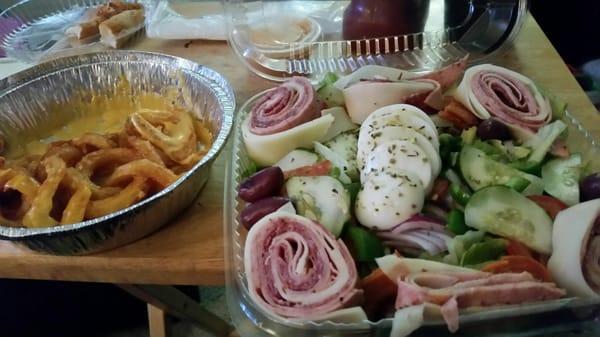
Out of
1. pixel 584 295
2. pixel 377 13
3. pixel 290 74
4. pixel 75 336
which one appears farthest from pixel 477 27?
pixel 75 336

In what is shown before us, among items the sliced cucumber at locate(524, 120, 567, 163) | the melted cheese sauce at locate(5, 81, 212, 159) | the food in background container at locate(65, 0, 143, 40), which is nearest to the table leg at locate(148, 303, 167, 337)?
the melted cheese sauce at locate(5, 81, 212, 159)

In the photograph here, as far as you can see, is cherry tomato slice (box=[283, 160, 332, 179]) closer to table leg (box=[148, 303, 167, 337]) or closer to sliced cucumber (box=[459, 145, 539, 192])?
sliced cucumber (box=[459, 145, 539, 192])

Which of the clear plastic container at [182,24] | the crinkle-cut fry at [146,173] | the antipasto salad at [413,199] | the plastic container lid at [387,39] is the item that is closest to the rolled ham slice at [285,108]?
the antipasto salad at [413,199]

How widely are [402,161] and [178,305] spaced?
56 cm

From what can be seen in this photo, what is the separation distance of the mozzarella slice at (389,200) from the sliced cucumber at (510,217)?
5 centimetres

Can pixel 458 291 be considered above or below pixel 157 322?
above

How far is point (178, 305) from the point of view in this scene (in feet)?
3.48

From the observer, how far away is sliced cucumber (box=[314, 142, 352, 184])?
0.70 metres

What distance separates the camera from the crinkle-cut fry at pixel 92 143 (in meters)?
0.82

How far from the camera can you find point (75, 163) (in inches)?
31.9

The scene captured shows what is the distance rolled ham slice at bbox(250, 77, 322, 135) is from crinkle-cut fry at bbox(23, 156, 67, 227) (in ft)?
0.74

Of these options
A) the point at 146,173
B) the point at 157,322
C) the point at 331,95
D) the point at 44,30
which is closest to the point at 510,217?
the point at 331,95

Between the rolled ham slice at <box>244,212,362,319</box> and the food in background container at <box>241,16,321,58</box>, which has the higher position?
the rolled ham slice at <box>244,212,362,319</box>

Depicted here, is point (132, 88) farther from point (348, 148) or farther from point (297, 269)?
point (297, 269)
